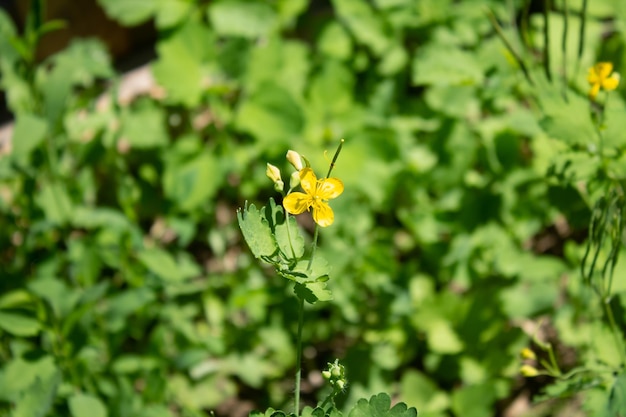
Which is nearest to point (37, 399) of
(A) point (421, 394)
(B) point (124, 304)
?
(B) point (124, 304)

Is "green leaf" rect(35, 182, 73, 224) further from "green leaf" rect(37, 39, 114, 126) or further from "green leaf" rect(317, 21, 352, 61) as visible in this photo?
"green leaf" rect(317, 21, 352, 61)

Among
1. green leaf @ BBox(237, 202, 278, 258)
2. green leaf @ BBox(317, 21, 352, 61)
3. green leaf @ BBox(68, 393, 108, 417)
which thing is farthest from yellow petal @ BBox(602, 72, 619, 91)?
green leaf @ BBox(68, 393, 108, 417)

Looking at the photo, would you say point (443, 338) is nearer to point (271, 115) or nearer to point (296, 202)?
point (271, 115)

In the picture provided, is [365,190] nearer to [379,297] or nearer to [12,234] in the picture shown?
[379,297]

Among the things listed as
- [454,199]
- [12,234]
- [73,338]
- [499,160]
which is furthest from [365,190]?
[12,234]

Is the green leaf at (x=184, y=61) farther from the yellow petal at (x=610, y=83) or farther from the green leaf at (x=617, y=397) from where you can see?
the green leaf at (x=617, y=397)

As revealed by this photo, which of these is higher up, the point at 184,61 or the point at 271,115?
the point at 184,61
